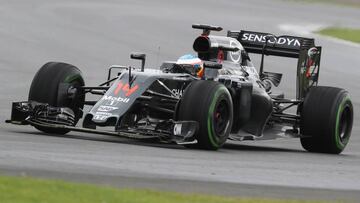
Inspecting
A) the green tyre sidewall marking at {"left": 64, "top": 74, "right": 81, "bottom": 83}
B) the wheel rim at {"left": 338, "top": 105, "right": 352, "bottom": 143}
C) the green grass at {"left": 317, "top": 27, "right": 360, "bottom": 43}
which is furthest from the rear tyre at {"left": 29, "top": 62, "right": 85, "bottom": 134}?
the green grass at {"left": 317, "top": 27, "right": 360, "bottom": 43}

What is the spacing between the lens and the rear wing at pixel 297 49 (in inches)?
700

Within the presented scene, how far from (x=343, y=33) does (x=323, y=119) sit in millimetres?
23099

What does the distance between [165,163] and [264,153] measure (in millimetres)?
3431

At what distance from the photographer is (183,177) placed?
38.7 ft

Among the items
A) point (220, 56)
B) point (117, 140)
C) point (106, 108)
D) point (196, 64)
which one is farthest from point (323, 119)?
point (106, 108)

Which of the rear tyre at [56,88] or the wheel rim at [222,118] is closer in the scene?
the wheel rim at [222,118]

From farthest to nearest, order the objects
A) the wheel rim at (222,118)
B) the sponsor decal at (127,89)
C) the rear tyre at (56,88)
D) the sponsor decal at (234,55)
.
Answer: the sponsor decal at (234,55), the rear tyre at (56,88), the sponsor decal at (127,89), the wheel rim at (222,118)

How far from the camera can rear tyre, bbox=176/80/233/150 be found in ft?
49.0

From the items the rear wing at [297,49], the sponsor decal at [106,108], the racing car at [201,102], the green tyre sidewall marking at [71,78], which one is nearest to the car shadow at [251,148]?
the racing car at [201,102]

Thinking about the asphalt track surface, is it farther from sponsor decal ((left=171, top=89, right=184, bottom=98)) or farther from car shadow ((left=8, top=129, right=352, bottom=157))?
sponsor decal ((left=171, top=89, right=184, bottom=98))

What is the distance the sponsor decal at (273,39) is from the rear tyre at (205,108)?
308cm

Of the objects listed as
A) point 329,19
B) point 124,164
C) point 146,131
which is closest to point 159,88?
point 146,131

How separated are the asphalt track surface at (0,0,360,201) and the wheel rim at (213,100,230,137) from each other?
297 mm

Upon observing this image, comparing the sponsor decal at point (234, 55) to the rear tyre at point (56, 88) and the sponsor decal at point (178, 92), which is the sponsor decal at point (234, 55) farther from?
the rear tyre at point (56, 88)
